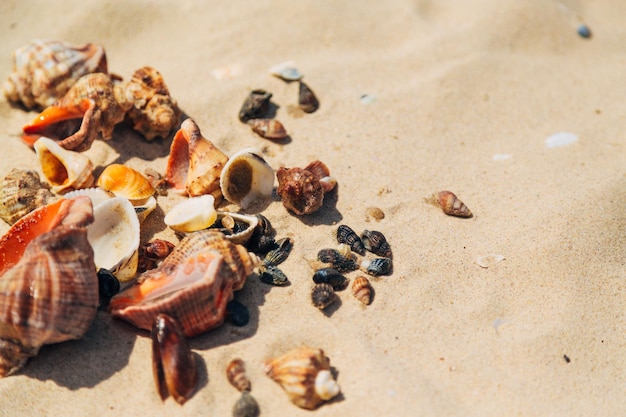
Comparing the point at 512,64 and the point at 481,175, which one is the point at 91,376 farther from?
the point at 512,64

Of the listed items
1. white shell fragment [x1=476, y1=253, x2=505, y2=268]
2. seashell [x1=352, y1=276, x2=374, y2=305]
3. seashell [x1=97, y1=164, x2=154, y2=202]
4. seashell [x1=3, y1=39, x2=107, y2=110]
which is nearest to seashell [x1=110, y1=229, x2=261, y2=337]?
seashell [x1=352, y1=276, x2=374, y2=305]

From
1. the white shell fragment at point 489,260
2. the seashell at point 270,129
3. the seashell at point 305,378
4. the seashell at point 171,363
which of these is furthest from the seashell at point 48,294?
the white shell fragment at point 489,260

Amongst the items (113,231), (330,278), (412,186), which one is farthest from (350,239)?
(113,231)

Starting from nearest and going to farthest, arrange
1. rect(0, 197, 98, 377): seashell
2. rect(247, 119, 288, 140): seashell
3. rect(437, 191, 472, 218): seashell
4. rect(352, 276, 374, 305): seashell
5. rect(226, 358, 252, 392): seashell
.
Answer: rect(0, 197, 98, 377): seashell, rect(226, 358, 252, 392): seashell, rect(352, 276, 374, 305): seashell, rect(437, 191, 472, 218): seashell, rect(247, 119, 288, 140): seashell

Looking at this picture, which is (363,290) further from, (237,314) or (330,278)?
(237,314)

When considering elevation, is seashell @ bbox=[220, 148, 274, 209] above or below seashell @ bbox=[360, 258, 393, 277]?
above

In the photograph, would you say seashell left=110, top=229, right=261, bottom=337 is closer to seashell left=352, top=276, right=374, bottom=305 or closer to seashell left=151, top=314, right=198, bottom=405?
seashell left=151, top=314, right=198, bottom=405
